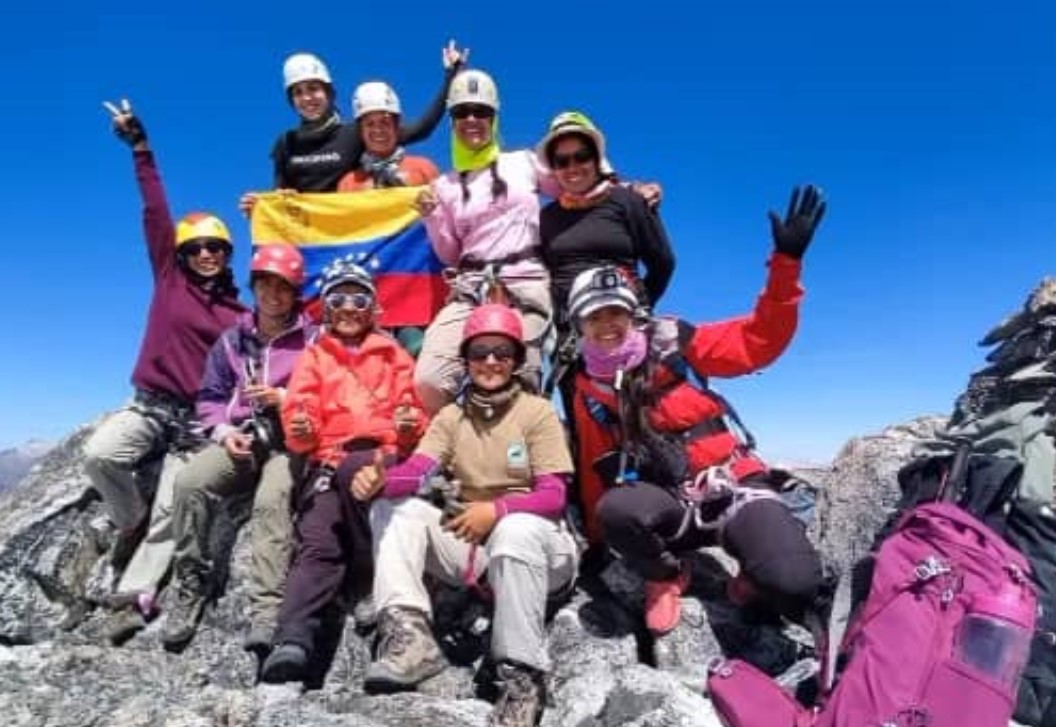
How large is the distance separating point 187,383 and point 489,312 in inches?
165

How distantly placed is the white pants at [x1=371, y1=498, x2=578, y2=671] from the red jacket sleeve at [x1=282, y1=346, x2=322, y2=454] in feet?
3.77

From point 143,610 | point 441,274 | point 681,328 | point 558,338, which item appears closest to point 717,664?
point 681,328

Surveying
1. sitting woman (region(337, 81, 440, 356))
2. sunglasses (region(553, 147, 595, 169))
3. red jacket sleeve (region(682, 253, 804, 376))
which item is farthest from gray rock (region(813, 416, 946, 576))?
sitting woman (region(337, 81, 440, 356))

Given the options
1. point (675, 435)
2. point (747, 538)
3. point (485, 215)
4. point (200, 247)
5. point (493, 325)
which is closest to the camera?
point (747, 538)

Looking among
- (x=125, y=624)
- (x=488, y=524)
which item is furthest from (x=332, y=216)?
(x=488, y=524)

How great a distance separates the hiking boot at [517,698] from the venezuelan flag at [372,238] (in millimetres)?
5670

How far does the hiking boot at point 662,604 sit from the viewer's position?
793 cm

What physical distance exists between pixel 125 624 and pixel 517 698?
170 inches

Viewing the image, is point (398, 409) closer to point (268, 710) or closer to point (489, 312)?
point (489, 312)

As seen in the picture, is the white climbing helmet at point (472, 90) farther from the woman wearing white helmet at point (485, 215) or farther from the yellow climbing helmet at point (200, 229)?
the yellow climbing helmet at point (200, 229)

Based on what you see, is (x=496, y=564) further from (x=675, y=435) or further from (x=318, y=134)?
(x=318, y=134)

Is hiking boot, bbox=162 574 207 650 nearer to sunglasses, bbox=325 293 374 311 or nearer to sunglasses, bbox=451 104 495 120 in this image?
sunglasses, bbox=325 293 374 311

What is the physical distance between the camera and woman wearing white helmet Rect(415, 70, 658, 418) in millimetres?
9297

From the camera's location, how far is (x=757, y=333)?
25.8ft
